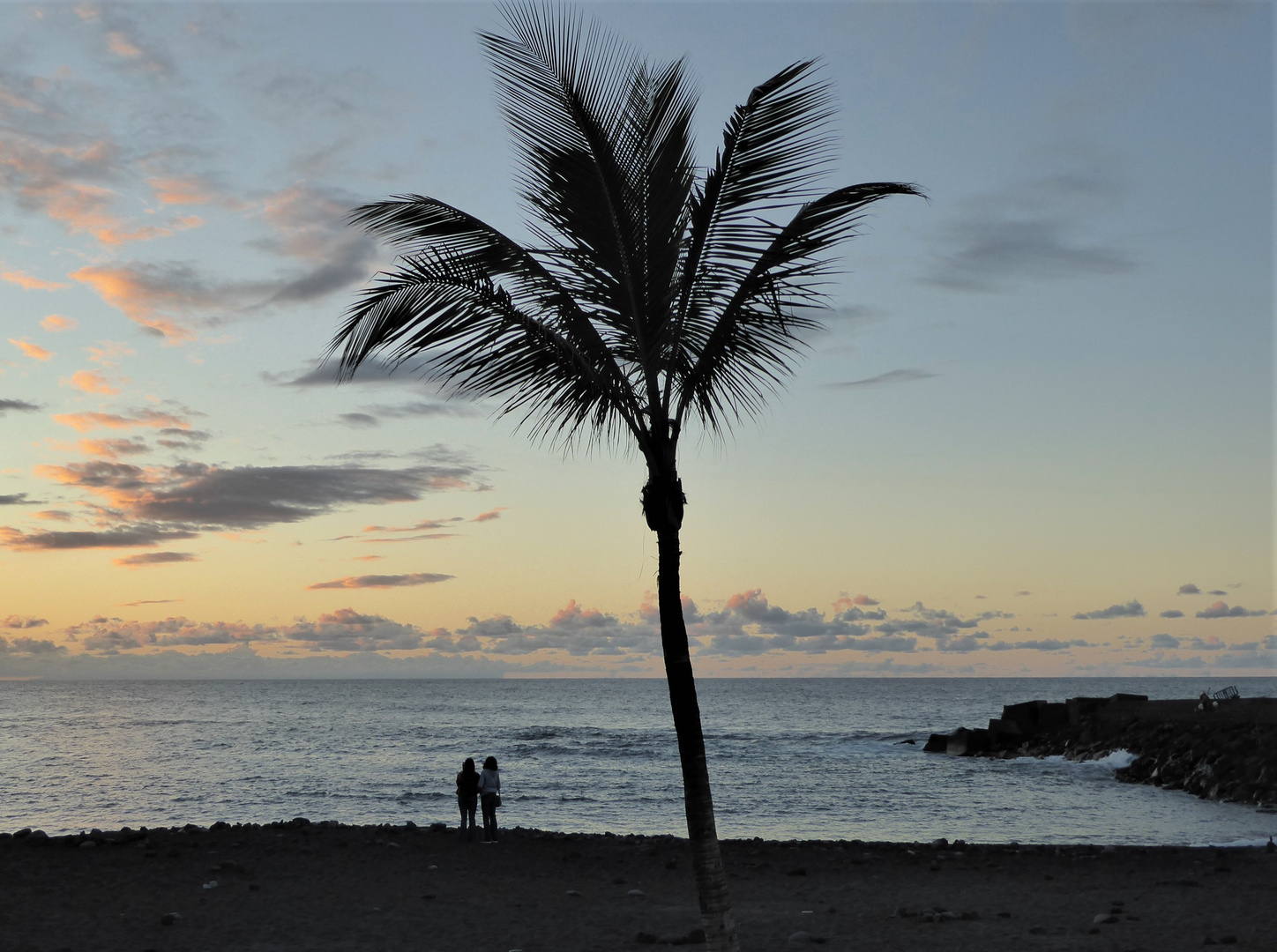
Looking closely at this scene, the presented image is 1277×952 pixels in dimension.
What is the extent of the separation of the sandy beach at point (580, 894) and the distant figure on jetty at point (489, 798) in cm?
49

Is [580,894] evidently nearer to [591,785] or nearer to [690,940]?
[690,940]

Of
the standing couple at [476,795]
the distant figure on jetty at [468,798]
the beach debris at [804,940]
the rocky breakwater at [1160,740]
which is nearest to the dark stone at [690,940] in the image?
the beach debris at [804,940]

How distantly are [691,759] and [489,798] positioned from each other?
477 inches

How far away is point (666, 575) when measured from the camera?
757cm


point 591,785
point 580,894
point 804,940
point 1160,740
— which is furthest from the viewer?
point 1160,740

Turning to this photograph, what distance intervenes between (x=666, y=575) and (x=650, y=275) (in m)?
2.30

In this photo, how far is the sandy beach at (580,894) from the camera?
11.3 m

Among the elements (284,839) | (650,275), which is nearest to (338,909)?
(284,839)

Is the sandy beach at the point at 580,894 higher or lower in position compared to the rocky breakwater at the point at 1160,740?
higher

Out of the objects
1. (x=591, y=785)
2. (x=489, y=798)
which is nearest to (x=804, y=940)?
(x=489, y=798)

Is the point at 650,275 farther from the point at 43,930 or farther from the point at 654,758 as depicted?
the point at 654,758

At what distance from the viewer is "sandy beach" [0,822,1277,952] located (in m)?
11.3

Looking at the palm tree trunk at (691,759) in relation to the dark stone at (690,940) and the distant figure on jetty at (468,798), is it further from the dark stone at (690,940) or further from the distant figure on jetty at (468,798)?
the distant figure on jetty at (468,798)

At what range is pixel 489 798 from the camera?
59.8 ft
